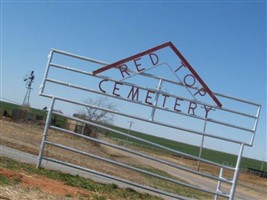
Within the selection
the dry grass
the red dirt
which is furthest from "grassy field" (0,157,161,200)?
the dry grass

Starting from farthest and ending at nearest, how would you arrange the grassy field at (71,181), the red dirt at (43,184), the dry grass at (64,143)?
the dry grass at (64,143) → the grassy field at (71,181) → the red dirt at (43,184)

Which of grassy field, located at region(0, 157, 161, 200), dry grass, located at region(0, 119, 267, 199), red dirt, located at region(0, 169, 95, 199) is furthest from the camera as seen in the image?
dry grass, located at region(0, 119, 267, 199)

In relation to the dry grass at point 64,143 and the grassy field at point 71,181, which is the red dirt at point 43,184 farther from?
the dry grass at point 64,143

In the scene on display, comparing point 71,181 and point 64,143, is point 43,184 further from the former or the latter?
point 64,143

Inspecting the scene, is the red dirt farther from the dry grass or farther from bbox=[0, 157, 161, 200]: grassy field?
the dry grass

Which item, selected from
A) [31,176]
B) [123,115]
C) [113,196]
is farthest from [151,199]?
[31,176]

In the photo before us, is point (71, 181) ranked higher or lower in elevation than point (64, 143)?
higher

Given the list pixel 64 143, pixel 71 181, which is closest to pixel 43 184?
pixel 71 181

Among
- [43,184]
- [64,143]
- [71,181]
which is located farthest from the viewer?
[64,143]

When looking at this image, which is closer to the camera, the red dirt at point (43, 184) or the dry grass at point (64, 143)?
the red dirt at point (43, 184)

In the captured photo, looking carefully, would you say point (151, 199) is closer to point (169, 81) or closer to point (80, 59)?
point (169, 81)

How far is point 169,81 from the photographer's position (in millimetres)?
9984

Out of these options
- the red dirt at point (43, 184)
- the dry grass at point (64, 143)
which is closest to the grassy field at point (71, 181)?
the red dirt at point (43, 184)

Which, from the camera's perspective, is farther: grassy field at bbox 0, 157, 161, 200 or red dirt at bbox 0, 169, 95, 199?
grassy field at bbox 0, 157, 161, 200
